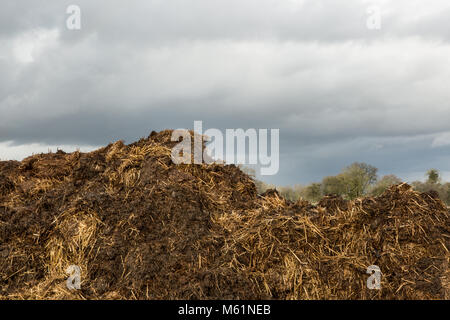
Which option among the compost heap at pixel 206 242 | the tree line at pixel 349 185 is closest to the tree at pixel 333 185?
the tree line at pixel 349 185

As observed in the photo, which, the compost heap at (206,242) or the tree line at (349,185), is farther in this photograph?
the tree line at (349,185)

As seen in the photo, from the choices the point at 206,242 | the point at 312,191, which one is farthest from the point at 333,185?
the point at 206,242

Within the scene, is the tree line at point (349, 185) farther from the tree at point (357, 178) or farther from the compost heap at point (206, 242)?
the compost heap at point (206, 242)

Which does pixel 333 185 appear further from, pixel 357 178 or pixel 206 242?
pixel 206 242

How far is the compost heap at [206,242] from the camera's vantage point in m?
6.15

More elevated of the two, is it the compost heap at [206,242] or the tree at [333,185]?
the tree at [333,185]

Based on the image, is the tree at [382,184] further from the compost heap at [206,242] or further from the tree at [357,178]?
the compost heap at [206,242]

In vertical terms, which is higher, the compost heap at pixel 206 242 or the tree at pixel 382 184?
the tree at pixel 382 184

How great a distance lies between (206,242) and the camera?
21.7ft

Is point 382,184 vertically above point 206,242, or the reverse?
point 382,184

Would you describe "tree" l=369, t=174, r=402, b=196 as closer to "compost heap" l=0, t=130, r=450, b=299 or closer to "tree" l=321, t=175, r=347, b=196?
"tree" l=321, t=175, r=347, b=196

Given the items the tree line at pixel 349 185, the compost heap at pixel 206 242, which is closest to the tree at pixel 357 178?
the tree line at pixel 349 185

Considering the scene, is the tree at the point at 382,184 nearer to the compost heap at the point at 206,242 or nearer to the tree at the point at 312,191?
the tree at the point at 312,191
